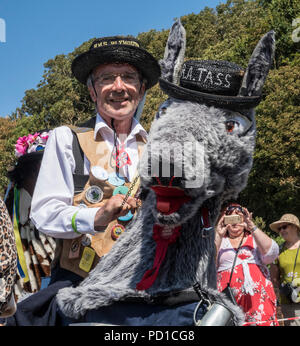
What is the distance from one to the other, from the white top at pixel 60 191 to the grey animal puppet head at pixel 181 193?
327 millimetres

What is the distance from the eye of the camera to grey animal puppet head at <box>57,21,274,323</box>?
6.23 ft

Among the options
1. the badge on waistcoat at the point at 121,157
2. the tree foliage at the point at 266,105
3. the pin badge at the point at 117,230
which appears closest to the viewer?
the pin badge at the point at 117,230

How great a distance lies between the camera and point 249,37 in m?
21.0

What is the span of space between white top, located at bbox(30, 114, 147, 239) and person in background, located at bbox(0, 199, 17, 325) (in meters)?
0.40

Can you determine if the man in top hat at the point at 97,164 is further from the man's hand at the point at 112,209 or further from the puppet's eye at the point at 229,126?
the puppet's eye at the point at 229,126

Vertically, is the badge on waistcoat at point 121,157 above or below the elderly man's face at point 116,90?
below

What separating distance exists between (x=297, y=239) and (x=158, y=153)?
472cm

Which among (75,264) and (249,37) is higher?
(249,37)

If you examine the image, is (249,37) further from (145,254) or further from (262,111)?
(145,254)

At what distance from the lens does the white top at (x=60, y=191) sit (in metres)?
2.40

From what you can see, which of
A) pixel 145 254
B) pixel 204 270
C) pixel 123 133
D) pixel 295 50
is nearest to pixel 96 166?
pixel 123 133

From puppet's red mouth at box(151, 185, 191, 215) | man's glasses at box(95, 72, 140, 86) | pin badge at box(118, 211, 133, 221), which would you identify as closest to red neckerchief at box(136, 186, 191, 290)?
puppet's red mouth at box(151, 185, 191, 215)

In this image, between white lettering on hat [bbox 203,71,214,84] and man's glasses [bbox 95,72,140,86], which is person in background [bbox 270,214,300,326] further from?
white lettering on hat [bbox 203,71,214,84]

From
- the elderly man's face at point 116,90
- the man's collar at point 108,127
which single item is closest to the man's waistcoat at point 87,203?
the man's collar at point 108,127
